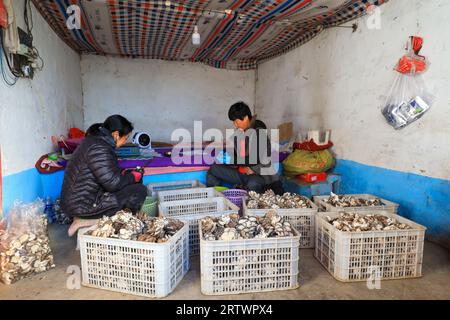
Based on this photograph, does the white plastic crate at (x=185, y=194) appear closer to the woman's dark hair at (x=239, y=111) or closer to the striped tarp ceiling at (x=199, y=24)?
the woman's dark hair at (x=239, y=111)

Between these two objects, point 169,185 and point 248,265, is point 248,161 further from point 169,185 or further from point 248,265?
point 248,265

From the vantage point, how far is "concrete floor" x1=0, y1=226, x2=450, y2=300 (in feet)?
5.46

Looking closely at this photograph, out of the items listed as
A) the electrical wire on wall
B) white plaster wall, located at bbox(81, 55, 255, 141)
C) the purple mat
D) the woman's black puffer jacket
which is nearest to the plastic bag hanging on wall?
the purple mat

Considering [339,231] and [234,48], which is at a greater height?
[234,48]

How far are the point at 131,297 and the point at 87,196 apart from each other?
1018 millimetres

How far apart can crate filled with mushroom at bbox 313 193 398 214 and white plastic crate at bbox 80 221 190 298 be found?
1.30 metres

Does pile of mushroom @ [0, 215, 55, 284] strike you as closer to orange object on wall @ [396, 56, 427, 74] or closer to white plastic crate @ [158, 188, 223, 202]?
white plastic crate @ [158, 188, 223, 202]

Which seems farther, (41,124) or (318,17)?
(318,17)

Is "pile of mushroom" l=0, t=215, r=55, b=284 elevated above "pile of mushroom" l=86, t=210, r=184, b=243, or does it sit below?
below

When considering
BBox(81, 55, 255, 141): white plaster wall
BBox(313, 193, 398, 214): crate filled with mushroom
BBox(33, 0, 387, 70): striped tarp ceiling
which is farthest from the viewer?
BBox(81, 55, 255, 141): white plaster wall

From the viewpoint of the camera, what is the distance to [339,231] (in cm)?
179

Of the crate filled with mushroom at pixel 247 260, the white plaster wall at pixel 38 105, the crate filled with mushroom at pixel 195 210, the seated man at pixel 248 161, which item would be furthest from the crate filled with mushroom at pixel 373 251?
the white plaster wall at pixel 38 105
